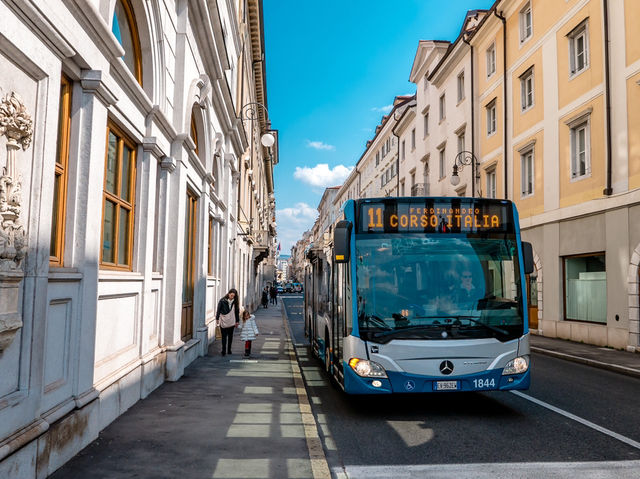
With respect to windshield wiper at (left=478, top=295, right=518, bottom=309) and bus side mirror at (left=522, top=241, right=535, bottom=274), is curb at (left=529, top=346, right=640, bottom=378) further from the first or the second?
windshield wiper at (left=478, top=295, right=518, bottom=309)

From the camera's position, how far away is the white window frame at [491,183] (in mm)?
24166

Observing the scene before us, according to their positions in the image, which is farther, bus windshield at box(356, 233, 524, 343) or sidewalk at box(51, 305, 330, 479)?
bus windshield at box(356, 233, 524, 343)

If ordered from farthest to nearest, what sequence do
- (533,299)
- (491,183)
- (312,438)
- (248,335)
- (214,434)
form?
(491,183) < (533,299) < (248,335) < (214,434) < (312,438)

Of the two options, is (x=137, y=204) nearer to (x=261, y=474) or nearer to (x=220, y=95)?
(x=261, y=474)

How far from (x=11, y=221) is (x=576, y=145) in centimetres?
1749

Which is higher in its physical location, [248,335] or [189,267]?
[189,267]

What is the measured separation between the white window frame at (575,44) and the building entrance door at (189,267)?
12943 mm

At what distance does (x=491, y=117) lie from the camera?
24.8 m

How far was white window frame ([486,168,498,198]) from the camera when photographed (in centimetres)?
2417

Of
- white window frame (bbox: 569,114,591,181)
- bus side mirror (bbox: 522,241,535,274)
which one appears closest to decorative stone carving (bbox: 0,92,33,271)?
bus side mirror (bbox: 522,241,535,274)

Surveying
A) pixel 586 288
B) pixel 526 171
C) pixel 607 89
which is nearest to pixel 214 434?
pixel 586 288

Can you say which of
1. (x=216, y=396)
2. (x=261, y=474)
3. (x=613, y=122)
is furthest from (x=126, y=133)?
(x=613, y=122)

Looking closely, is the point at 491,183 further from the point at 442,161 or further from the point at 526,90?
the point at 442,161

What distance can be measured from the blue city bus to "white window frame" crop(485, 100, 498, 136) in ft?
59.9
